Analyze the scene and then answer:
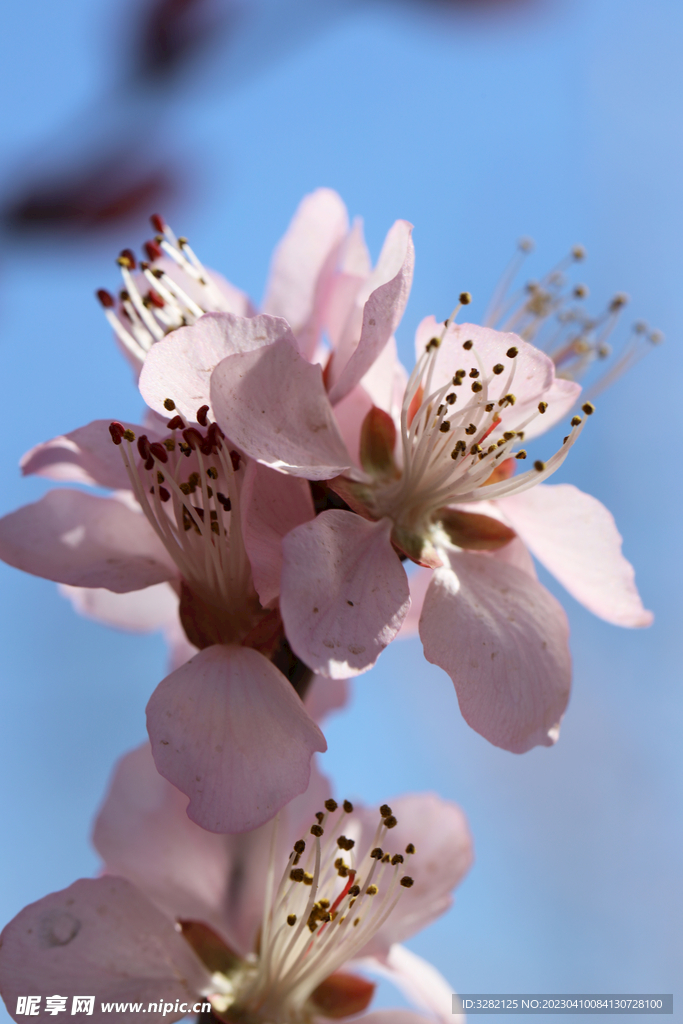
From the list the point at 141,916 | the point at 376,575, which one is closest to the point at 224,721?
the point at 376,575

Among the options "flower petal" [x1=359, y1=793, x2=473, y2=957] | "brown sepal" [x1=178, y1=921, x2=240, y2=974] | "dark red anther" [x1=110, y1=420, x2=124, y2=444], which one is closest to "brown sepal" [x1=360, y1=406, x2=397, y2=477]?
"dark red anther" [x1=110, y1=420, x2=124, y2=444]

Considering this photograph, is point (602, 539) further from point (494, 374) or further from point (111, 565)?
point (111, 565)

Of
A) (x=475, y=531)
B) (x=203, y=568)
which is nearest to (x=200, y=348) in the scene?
(x=203, y=568)

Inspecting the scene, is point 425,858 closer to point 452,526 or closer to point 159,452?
point 452,526

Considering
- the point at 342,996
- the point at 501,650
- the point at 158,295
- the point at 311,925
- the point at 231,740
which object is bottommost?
the point at 342,996

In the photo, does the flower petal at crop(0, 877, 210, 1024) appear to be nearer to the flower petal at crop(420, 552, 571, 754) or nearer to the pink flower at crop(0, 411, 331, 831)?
the pink flower at crop(0, 411, 331, 831)

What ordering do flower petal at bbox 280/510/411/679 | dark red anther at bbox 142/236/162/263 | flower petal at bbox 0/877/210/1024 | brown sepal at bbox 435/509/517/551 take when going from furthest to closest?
dark red anther at bbox 142/236/162/263 → brown sepal at bbox 435/509/517/551 → flower petal at bbox 0/877/210/1024 → flower petal at bbox 280/510/411/679

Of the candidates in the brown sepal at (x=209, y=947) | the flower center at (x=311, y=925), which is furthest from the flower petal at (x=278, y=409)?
the brown sepal at (x=209, y=947)
